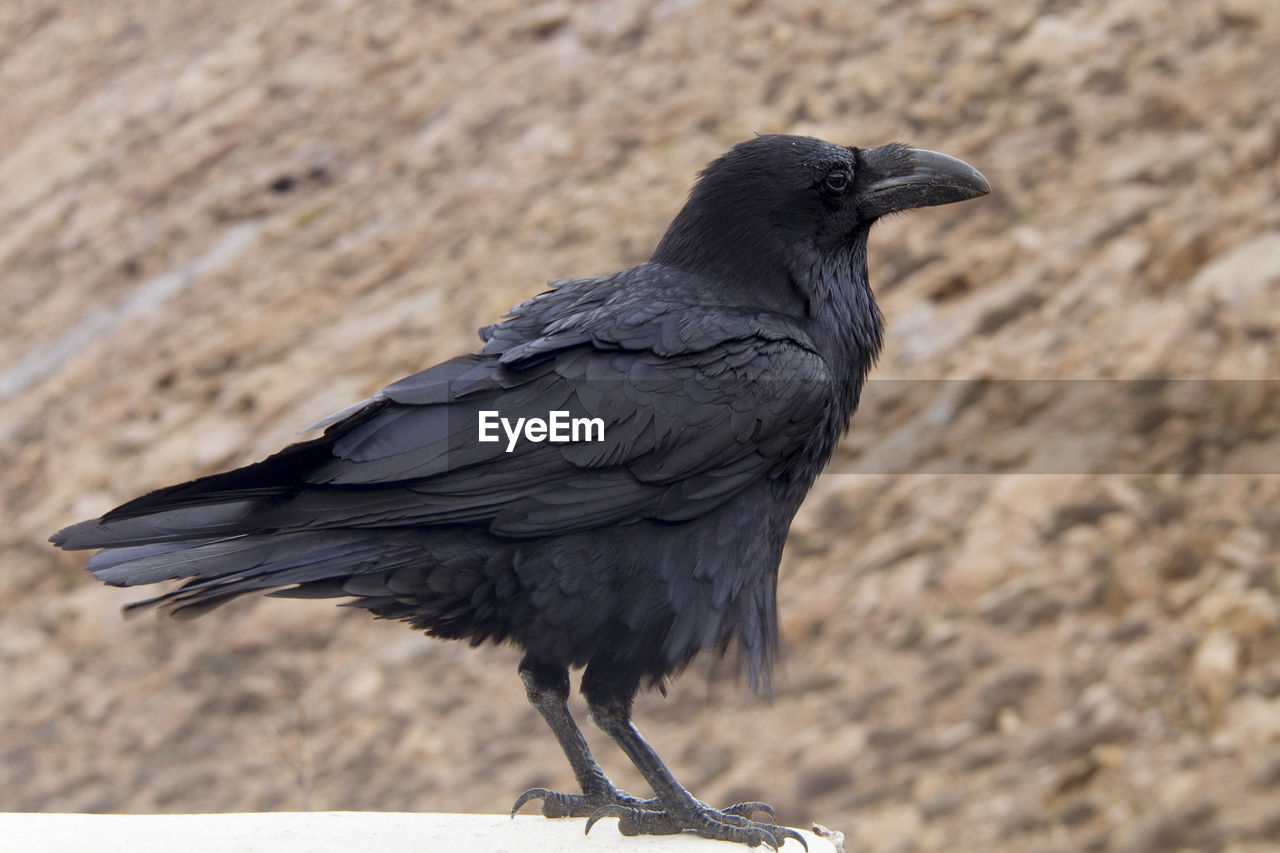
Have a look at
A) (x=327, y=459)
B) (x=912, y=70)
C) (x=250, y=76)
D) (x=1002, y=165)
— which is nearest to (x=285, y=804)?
(x=327, y=459)

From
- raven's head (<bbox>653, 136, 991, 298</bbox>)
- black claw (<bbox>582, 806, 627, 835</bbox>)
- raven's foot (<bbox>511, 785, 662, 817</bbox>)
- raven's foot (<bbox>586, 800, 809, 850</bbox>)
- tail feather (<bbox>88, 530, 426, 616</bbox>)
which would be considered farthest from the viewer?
raven's foot (<bbox>511, 785, 662, 817</bbox>)

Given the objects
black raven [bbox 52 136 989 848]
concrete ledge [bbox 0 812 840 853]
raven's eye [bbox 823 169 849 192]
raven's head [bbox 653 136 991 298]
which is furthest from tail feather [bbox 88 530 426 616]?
raven's eye [bbox 823 169 849 192]

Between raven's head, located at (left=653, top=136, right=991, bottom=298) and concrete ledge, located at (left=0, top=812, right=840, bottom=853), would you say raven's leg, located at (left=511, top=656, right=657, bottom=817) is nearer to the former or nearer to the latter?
concrete ledge, located at (left=0, top=812, right=840, bottom=853)

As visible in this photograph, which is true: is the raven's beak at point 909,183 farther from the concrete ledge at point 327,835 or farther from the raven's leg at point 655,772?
the concrete ledge at point 327,835

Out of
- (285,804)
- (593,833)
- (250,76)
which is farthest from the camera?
(250,76)

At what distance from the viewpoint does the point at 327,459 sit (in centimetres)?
378

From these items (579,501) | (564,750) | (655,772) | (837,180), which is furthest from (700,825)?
(837,180)

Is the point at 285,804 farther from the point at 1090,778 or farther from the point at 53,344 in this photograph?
the point at 53,344

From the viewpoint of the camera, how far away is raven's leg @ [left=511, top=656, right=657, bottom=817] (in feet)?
13.7

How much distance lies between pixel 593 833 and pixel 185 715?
441 centimetres

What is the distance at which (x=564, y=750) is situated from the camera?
4320mm

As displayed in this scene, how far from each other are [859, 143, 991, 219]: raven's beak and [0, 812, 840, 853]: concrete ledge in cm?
214

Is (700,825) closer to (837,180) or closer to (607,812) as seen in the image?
(607,812)

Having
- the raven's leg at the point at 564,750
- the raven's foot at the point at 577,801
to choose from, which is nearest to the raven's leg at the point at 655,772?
the raven's leg at the point at 564,750
